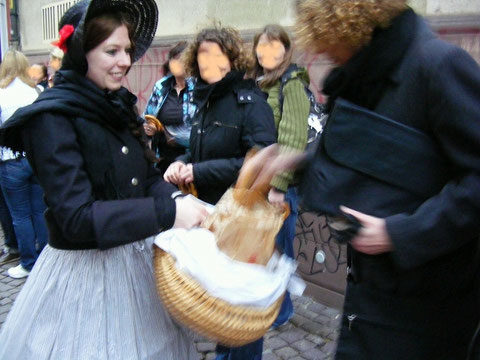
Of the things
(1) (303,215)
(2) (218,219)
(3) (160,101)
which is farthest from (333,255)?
(2) (218,219)

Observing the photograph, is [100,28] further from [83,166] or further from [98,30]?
[83,166]

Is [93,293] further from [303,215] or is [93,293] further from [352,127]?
[303,215]

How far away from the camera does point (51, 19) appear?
8.62 meters

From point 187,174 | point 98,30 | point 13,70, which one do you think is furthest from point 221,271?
point 13,70

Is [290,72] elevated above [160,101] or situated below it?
above

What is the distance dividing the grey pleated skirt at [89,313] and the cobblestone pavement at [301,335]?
4.21 feet

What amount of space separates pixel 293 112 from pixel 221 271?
1.77 metres

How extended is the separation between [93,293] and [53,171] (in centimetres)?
48

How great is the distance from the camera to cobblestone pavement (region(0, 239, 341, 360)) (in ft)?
10.4

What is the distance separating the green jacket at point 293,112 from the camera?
10.0ft

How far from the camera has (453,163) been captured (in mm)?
1238

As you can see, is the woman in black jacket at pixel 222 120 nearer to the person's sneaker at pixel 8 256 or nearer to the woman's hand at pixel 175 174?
the woman's hand at pixel 175 174

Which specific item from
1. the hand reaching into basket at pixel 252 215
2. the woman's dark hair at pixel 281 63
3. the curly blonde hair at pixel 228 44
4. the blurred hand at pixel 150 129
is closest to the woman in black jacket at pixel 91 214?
the hand reaching into basket at pixel 252 215

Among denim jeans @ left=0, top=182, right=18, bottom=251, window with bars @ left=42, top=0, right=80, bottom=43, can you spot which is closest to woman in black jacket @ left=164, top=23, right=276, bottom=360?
denim jeans @ left=0, top=182, right=18, bottom=251
